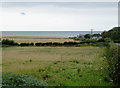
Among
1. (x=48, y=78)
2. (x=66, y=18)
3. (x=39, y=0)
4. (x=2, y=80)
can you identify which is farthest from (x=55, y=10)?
(x=2, y=80)

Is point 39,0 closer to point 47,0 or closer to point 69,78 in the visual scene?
point 47,0

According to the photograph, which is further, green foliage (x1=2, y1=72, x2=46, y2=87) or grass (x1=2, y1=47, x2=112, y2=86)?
grass (x1=2, y1=47, x2=112, y2=86)

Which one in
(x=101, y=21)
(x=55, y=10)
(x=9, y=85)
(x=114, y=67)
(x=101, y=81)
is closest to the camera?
(x=9, y=85)

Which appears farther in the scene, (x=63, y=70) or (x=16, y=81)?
(x=63, y=70)

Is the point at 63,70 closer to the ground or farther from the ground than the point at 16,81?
closer to the ground

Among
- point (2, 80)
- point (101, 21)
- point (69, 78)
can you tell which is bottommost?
point (69, 78)

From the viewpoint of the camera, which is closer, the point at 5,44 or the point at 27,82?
the point at 27,82

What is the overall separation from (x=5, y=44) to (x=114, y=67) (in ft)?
45.6

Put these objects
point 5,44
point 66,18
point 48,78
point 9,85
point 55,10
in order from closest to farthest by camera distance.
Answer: point 9,85 < point 48,78 < point 55,10 < point 66,18 < point 5,44

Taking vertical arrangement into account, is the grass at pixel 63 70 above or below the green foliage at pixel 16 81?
below

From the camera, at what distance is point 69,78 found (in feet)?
13.7

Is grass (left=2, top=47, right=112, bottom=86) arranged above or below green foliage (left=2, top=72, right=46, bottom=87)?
below

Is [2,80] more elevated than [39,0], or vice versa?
[39,0]

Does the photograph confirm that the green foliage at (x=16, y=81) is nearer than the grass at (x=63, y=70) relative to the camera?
Yes
